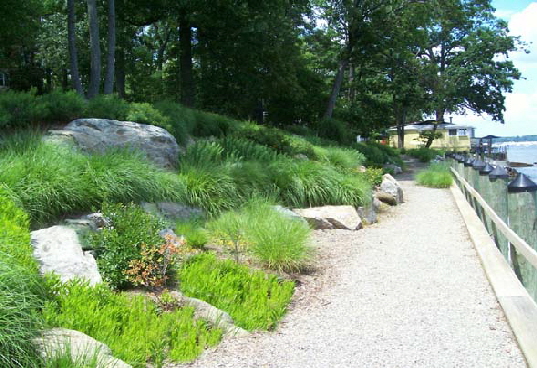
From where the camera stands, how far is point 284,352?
385cm

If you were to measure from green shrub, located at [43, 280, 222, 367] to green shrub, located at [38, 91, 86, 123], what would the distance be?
5.28 m

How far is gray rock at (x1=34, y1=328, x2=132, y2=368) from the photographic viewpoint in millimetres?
3068

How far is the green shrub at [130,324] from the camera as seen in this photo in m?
3.50

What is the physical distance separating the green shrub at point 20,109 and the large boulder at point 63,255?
11.1 ft

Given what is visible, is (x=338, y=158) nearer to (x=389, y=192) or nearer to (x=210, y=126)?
(x=389, y=192)

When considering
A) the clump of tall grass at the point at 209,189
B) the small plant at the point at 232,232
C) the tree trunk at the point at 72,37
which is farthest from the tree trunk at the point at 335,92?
the small plant at the point at 232,232

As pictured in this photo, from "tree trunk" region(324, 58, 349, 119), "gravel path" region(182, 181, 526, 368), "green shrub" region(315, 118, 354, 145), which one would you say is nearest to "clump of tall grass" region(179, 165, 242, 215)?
"gravel path" region(182, 181, 526, 368)

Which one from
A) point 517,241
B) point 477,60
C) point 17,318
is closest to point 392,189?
point 517,241

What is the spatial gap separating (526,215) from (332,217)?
4.30 meters

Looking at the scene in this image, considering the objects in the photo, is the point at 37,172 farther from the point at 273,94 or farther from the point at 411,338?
the point at 273,94

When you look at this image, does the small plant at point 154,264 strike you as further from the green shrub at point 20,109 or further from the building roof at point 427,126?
the building roof at point 427,126

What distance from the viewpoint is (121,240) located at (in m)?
4.97

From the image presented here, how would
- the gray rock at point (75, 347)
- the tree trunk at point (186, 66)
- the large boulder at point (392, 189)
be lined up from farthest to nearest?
the tree trunk at point (186, 66) < the large boulder at point (392, 189) < the gray rock at point (75, 347)

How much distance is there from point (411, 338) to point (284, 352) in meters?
1.01
